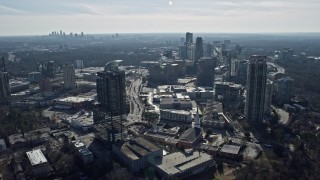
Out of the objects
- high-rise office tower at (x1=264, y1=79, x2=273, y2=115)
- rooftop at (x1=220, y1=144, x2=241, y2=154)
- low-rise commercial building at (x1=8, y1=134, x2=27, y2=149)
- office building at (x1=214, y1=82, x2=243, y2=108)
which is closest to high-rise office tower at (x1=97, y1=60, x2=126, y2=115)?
low-rise commercial building at (x1=8, y1=134, x2=27, y2=149)

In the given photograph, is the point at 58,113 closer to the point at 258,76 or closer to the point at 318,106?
the point at 258,76

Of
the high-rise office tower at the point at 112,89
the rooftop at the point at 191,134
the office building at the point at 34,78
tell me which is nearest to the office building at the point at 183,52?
the office building at the point at 34,78

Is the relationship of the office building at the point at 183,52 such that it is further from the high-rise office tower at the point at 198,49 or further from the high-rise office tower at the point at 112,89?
the high-rise office tower at the point at 112,89

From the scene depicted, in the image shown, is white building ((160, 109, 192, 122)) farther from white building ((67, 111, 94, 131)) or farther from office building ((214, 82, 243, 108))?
office building ((214, 82, 243, 108))

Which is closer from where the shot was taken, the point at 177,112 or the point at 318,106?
the point at 177,112

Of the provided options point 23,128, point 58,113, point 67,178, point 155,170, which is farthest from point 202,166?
point 58,113

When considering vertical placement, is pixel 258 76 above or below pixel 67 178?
above

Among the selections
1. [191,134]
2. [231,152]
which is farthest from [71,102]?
[231,152]
